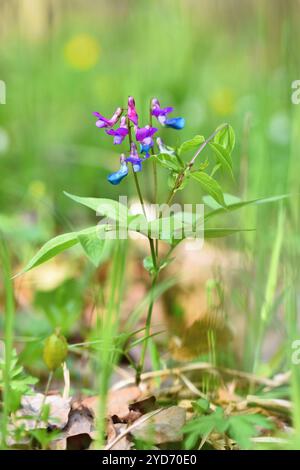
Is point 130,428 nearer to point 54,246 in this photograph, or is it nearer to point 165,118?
point 54,246

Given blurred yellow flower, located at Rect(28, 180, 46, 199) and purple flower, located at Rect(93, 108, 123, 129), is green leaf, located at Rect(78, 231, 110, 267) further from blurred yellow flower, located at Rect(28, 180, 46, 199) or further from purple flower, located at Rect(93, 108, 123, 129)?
blurred yellow flower, located at Rect(28, 180, 46, 199)

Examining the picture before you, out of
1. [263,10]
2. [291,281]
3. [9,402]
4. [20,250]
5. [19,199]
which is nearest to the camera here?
[9,402]

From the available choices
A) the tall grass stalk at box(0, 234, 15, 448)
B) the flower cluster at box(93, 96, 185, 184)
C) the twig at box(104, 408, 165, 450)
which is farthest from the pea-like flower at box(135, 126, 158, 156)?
the twig at box(104, 408, 165, 450)

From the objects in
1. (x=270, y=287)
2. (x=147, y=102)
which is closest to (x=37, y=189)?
(x=147, y=102)

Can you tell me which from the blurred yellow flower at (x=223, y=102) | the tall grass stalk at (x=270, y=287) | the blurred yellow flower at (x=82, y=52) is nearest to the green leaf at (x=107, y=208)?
the tall grass stalk at (x=270, y=287)

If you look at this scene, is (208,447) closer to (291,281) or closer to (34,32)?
(291,281)

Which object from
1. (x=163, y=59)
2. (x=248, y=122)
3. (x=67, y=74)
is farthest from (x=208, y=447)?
(x=67, y=74)
